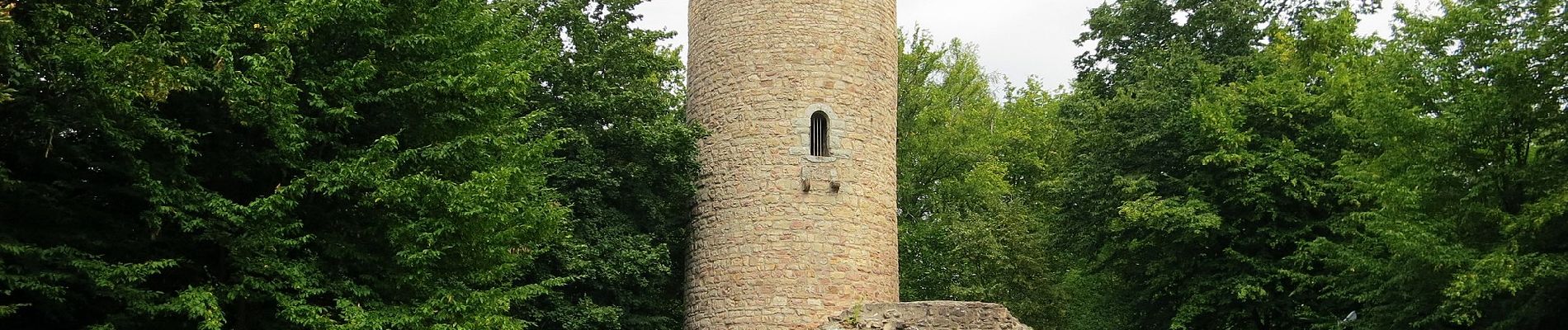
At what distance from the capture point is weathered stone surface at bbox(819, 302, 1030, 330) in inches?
651

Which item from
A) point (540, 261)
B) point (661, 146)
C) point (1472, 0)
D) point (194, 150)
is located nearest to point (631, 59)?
point (661, 146)

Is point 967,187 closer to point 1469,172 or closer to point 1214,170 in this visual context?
point 1214,170

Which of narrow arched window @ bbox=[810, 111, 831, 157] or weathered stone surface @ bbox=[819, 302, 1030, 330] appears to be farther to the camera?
narrow arched window @ bbox=[810, 111, 831, 157]

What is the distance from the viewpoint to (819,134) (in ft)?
59.8

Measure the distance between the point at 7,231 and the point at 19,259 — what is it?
373mm

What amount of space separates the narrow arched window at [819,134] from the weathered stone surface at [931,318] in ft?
7.11

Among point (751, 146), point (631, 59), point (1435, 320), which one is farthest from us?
point (631, 59)

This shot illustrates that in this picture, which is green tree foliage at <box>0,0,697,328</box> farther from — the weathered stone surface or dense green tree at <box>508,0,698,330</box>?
the weathered stone surface

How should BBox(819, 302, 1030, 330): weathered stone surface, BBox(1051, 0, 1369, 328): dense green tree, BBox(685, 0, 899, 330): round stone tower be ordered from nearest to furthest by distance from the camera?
BBox(819, 302, 1030, 330): weathered stone surface, BBox(685, 0, 899, 330): round stone tower, BBox(1051, 0, 1369, 328): dense green tree

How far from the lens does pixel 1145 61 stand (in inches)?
939

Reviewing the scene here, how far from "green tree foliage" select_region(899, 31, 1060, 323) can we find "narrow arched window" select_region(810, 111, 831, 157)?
7911 millimetres

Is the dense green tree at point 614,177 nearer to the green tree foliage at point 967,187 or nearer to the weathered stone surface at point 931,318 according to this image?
the weathered stone surface at point 931,318

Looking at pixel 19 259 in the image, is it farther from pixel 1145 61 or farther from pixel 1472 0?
pixel 1145 61

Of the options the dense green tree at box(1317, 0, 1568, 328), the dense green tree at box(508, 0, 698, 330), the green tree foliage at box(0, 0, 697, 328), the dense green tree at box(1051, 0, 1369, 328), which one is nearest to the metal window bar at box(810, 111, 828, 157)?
the dense green tree at box(508, 0, 698, 330)
